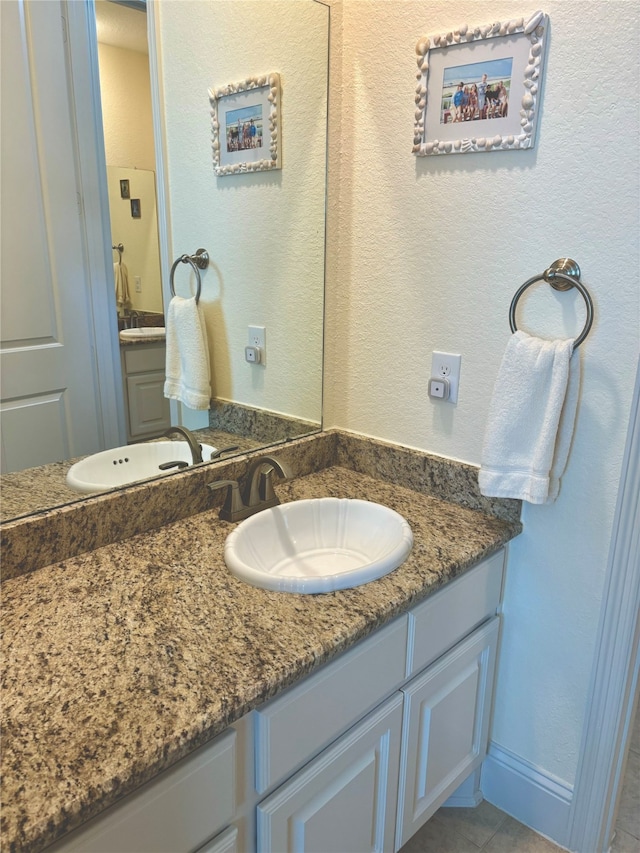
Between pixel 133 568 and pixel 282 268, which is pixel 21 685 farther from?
pixel 282 268

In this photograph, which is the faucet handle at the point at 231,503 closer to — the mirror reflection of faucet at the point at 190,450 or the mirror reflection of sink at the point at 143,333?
the mirror reflection of faucet at the point at 190,450

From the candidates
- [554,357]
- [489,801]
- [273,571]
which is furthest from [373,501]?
[489,801]

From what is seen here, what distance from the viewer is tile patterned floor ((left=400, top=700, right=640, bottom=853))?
1.50 m

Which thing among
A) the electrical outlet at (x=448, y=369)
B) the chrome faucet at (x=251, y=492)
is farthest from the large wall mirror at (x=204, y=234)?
the electrical outlet at (x=448, y=369)

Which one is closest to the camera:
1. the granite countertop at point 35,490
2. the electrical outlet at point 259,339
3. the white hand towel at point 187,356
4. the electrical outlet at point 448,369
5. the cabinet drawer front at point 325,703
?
the cabinet drawer front at point 325,703

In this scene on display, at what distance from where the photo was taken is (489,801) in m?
1.62

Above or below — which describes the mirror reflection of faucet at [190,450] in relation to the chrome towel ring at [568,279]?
below

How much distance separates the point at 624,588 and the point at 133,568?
102cm

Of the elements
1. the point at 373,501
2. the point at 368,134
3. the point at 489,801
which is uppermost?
the point at 368,134

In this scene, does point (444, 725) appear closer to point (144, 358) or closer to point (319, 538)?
point (319, 538)

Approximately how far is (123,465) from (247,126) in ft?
2.81

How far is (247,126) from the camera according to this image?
1.43 metres

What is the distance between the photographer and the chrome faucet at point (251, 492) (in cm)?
136

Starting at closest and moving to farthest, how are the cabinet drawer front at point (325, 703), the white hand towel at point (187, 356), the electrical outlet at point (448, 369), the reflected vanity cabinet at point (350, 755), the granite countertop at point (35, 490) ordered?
the reflected vanity cabinet at point (350, 755) < the cabinet drawer front at point (325, 703) < the granite countertop at point (35, 490) < the white hand towel at point (187, 356) < the electrical outlet at point (448, 369)
